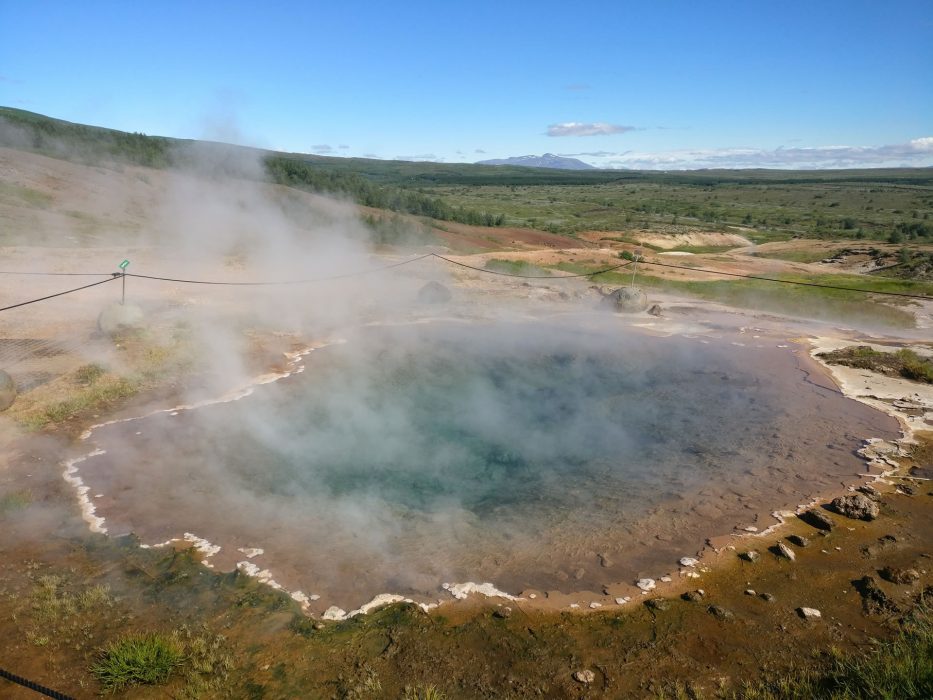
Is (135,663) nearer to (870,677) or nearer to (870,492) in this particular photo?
(870,677)

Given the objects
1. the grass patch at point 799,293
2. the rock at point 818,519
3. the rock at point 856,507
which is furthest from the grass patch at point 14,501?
the grass patch at point 799,293

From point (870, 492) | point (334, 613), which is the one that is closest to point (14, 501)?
point (334, 613)

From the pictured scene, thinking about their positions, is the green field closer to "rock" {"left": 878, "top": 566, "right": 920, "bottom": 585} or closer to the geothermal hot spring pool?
the geothermal hot spring pool

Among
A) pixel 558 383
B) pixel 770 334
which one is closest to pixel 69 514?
pixel 558 383

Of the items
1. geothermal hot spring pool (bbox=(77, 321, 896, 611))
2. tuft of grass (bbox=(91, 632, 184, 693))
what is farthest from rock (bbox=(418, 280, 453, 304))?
tuft of grass (bbox=(91, 632, 184, 693))

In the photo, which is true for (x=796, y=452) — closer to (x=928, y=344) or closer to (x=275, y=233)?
(x=928, y=344)
